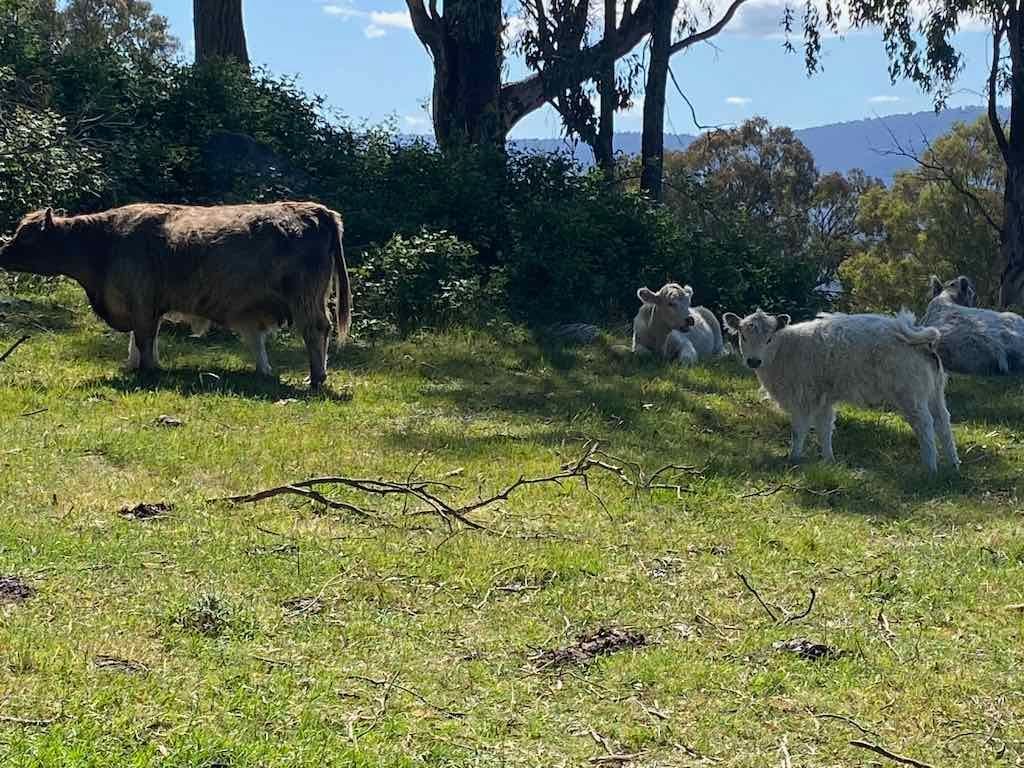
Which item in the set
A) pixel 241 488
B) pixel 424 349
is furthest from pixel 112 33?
pixel 241 488

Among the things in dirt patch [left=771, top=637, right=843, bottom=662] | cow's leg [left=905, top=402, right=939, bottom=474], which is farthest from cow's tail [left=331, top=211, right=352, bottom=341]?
dirt patch [left=771, top=637, right=843, bottom=662]

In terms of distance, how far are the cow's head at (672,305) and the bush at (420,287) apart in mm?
2454

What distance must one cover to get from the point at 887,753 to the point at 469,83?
2120 centimetres

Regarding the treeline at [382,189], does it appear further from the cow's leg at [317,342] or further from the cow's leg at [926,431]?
the cow's leg at [926,431]

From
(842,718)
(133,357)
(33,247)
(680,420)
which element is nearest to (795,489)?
(680,420)

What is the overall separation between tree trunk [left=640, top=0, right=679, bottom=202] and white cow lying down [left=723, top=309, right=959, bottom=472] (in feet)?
37.5

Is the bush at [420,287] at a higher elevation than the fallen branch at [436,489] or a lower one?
higher

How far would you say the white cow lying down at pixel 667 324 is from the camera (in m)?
16.6

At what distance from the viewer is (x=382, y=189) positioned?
20.9 meters

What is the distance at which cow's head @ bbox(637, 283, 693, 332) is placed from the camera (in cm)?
1659

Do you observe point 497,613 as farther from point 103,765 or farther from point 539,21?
point 539,21

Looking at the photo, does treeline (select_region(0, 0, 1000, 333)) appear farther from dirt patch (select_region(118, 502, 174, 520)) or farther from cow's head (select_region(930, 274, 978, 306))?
dirt patch (select_region(118, 502, 174, 520))

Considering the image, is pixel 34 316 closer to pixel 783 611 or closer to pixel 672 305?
pixel 672 305

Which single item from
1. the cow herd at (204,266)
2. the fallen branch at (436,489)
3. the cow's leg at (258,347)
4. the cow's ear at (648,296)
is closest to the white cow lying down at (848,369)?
the cow herd at (204,266)
